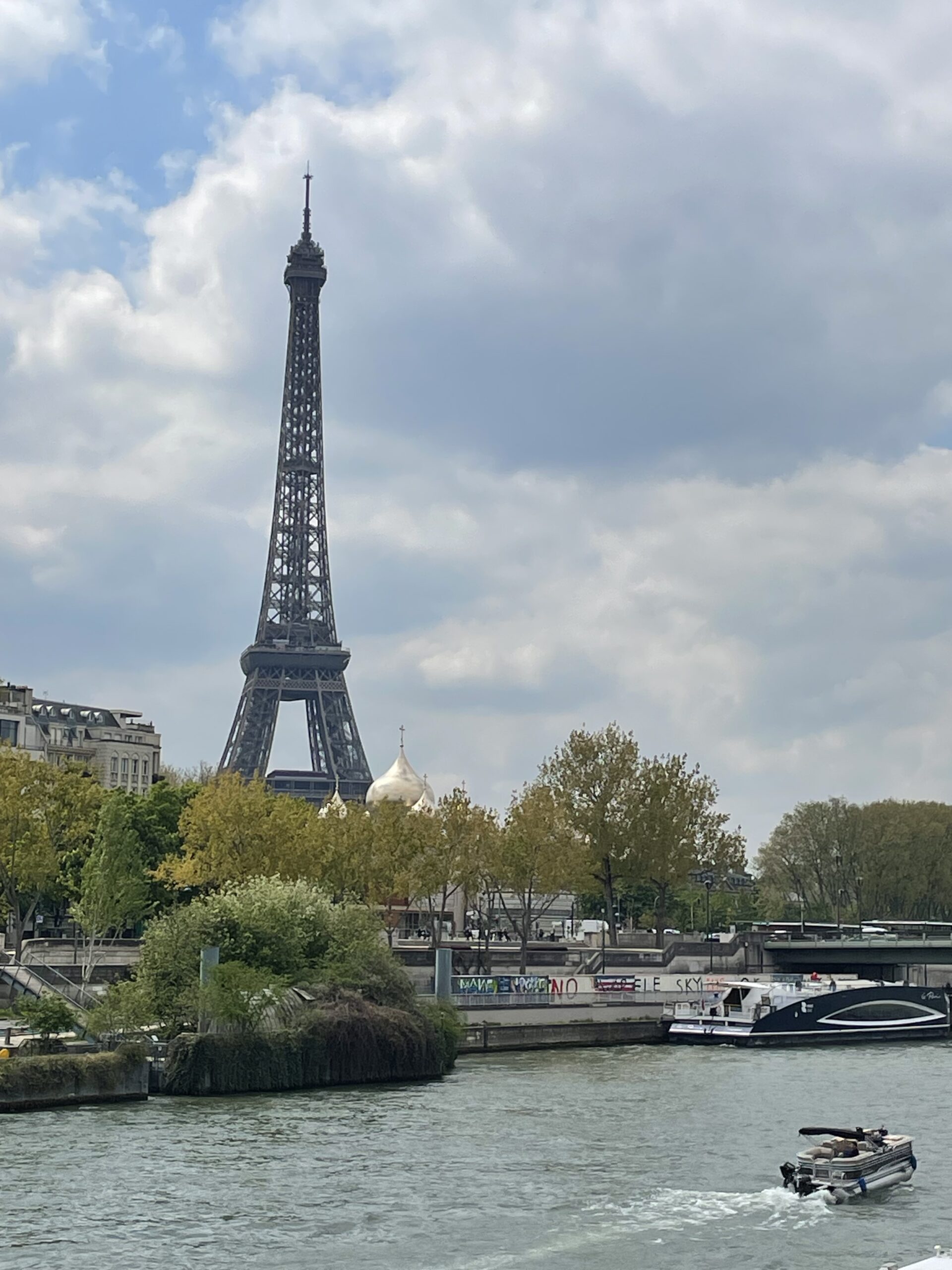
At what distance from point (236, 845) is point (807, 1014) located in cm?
3119

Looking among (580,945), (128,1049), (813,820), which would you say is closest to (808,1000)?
(580,945)

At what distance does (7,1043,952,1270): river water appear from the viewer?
3872cm

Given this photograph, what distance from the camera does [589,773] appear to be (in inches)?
4798

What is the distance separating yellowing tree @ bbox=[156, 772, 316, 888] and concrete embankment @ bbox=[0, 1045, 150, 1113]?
31201 mm

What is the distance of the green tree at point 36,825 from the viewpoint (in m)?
92.3

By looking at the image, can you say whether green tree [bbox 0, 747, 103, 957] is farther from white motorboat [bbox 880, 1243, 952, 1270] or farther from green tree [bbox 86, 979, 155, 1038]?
white motorboat [bbox 880, 1243, 952, 1270]

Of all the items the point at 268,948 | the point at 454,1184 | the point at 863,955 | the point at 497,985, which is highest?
the point at 863,955

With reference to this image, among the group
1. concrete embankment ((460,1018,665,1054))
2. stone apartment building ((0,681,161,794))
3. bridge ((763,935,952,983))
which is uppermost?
stone apartment building ((0,681,161,794))

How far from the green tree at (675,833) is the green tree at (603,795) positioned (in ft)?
2.65

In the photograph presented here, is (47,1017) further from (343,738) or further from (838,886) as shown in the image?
(343,738)

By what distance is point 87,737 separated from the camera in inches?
7165

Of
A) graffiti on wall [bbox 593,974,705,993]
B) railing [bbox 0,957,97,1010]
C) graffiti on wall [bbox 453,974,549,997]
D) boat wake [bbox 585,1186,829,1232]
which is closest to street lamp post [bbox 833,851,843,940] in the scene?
graffiti on wall [bbox 593,974,705,993]

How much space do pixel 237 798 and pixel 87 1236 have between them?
55.3 m

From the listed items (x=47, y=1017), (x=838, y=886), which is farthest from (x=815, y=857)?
(x=47, y=1017)
